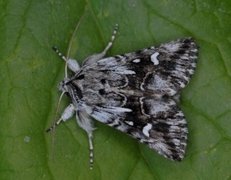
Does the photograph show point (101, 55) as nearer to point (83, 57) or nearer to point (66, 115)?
point (83, 57)

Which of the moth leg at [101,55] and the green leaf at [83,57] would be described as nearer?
the green leaf at [83,57]

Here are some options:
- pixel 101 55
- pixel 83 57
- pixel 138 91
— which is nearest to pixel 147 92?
pixel 138 91

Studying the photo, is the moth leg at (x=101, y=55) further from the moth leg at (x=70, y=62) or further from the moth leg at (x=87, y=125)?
the moth leg at (x=87, y=125)

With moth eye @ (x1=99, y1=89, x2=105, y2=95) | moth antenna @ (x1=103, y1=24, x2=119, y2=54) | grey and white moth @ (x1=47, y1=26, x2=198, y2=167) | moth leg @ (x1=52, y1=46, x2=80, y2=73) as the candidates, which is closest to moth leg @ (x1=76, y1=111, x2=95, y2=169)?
grey and white moth @ (x1=47, y1=26, x2=198, y2=167)

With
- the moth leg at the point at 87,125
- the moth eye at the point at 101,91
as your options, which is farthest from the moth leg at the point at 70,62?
the moth leg at the point at 87,125

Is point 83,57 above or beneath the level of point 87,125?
above

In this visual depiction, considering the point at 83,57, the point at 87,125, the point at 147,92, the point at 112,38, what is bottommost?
the point at 87,125

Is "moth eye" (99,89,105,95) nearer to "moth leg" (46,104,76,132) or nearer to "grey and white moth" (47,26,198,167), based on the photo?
"grey and white moth" (47,26,198,167)
